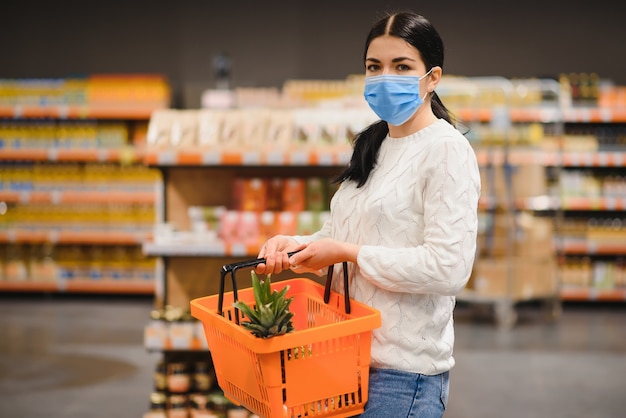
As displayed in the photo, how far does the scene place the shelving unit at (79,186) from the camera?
8.10 m

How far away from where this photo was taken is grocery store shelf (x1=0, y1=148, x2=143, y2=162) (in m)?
8.03

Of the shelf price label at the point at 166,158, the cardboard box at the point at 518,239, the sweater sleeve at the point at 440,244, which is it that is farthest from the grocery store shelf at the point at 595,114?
the sweater sleeve at the point at 440,244

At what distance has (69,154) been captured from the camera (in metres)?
8.14

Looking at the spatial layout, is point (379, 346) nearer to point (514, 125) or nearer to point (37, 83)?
point (514, 125)

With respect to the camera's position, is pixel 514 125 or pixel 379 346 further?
pixel 514 125

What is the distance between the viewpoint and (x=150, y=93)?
26.5ft

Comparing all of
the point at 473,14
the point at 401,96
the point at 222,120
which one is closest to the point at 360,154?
the point at 401,96

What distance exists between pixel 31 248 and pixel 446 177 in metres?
7.57

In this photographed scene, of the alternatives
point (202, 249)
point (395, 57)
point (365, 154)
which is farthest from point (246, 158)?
point (395, 57)

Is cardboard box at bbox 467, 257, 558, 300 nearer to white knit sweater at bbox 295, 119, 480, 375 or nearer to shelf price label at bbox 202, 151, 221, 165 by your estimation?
shelf price label at bbox 202, 151, 221, 165

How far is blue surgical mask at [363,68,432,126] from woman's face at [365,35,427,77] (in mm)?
16

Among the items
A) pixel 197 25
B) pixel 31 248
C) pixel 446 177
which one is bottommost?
pixel 31 248

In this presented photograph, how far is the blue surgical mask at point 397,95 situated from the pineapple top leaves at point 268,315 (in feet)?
1.69

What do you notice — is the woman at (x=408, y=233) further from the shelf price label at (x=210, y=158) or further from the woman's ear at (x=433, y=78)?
the shelf price label at (x=210, y=158)
